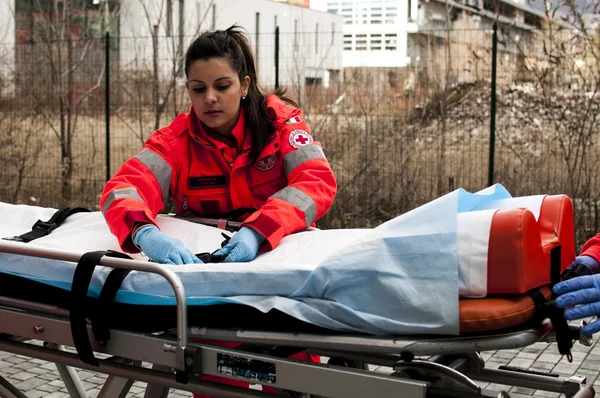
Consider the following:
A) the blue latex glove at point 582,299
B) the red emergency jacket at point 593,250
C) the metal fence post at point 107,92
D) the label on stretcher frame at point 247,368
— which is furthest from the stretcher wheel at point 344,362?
the metal fence post at point 107,92

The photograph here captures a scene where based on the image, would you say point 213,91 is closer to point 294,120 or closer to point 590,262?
point 294,120

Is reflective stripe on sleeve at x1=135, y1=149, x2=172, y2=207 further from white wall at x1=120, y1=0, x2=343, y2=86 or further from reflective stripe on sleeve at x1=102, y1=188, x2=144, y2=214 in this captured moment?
white wall at x1=120, y1=0, x2=343, y2=86

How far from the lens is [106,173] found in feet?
33.8

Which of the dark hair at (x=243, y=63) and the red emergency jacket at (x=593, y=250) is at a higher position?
the dark hair at (x=243, y=63)

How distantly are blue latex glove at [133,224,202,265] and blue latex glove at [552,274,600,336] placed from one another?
1116mm

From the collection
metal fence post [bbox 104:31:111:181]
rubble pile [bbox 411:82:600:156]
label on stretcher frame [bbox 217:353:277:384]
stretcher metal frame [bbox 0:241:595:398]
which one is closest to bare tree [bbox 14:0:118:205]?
metal fence post [bbox 104:31:111:181]

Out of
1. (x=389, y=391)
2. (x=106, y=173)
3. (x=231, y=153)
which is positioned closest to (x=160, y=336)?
(x=389, y=391)

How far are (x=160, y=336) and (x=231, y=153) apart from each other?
0.95m

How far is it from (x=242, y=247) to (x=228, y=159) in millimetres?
530

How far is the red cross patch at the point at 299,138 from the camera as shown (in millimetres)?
3185

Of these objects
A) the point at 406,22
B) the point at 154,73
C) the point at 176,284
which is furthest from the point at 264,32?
the point at 176,284

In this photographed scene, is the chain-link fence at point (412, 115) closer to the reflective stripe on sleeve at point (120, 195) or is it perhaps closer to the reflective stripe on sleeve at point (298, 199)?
the reflective stripe on sleeve at point (298, 199)

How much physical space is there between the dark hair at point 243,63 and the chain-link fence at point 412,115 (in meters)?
5.56

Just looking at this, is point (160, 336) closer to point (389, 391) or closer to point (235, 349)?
point (235, 349)
